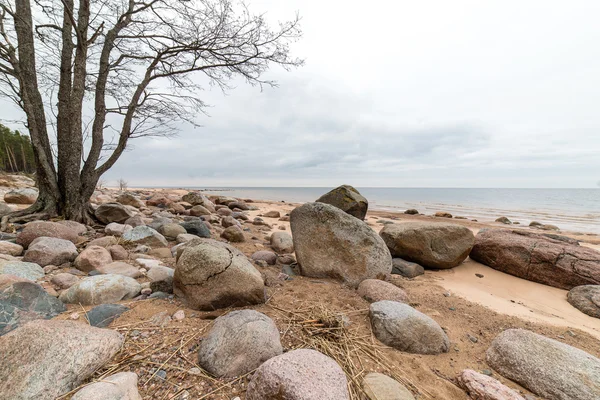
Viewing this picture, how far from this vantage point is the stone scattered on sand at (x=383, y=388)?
1.58 meters

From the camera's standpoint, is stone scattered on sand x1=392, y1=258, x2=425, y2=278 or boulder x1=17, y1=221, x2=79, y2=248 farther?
stone scattered on sand x1=392, y1=258, x2=425, y2=278

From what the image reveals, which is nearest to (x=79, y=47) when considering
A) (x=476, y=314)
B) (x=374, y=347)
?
(x=374, y=347)

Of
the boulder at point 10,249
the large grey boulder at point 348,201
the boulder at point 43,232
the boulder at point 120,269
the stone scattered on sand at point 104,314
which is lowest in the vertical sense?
the stone scattered on sand at point 104,314

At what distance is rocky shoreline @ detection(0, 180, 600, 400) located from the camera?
4.92ft

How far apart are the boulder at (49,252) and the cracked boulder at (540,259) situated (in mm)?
7114

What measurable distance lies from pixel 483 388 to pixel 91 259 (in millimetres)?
4292

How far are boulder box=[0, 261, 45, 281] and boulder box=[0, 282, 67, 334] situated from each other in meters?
0.69

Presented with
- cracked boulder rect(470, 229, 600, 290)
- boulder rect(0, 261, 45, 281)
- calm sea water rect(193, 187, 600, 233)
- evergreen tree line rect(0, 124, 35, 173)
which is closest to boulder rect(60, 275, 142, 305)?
boulder rect(0, 261, 45, 281)

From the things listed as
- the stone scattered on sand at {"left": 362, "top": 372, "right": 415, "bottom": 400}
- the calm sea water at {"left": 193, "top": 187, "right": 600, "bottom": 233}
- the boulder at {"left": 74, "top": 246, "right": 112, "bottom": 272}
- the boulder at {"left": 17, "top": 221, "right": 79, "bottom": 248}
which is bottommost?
the calm sea water at {"left": 193, "top": 187, "right": 600, "bottom": 233}

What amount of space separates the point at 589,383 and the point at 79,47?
8.44m

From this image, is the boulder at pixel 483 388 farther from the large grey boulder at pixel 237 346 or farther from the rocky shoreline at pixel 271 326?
the large grey boulder at pixel 237 346

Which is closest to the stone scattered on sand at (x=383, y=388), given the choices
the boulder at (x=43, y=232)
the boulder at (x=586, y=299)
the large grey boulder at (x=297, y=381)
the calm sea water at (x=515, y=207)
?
the large grey boulder at (x=297, y=381)

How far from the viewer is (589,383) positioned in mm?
1812

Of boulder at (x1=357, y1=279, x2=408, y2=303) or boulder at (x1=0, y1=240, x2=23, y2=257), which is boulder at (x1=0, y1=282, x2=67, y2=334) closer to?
boulder at (x1=0, y1=240, x2=23, y2=257)
